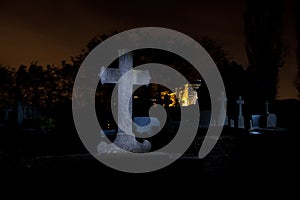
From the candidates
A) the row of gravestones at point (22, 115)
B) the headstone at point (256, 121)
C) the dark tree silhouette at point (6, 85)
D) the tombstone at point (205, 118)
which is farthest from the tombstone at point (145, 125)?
the dark tree silhouette at point (6, 85)

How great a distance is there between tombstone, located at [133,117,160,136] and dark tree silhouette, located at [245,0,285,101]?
39.9 feet

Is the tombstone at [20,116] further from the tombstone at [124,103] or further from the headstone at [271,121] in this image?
the headstone at [271,121]

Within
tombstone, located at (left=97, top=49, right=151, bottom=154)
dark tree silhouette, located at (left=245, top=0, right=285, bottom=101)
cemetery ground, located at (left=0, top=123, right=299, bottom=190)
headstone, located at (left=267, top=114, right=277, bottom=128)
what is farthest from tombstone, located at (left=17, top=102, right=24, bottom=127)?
dark tree silhouette, located at (left=245, top=0, right=285, bottom=101)

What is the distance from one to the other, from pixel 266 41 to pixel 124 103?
19.9 metres

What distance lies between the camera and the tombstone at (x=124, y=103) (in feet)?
31.0

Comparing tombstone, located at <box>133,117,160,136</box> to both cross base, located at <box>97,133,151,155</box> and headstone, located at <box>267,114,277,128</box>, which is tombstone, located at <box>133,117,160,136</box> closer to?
cross base, located at <box>97,133,151,155</box>

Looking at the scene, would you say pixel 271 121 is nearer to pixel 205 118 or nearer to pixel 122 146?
pixel 205 118

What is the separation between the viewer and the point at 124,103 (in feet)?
31.9

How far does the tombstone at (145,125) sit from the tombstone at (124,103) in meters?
4.99

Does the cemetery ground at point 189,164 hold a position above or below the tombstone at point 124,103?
below

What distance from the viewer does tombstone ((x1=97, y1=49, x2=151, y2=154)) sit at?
31.0ft

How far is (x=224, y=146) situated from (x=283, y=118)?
1475 centimetres

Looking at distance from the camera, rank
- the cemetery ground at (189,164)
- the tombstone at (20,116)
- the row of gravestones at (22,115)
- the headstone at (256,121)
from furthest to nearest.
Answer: the headstone at (256,121)
the row of gravestones at (22,115)
the tombstone at (20,116)
the cemetery ground at (189,164)

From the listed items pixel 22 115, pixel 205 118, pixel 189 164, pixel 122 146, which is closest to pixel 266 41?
pixel 205 118
